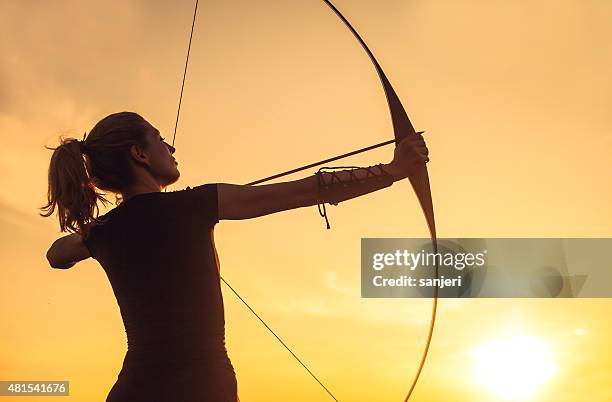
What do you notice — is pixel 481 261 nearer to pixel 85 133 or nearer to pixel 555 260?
pixel 555 260

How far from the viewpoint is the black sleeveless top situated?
1.60 metres

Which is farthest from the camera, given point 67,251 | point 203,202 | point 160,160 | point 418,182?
point 418,182

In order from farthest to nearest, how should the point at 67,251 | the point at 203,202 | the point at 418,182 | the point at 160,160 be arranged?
1. the point at 418,182
2. the point at 67,251
3. the point at 160,160
4. the point at 203,202

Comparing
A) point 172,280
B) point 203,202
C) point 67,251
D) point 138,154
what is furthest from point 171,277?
point 67,251

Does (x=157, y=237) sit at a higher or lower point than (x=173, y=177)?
lower

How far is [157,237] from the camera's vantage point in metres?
1.64

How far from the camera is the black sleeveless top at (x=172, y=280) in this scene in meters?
1.60

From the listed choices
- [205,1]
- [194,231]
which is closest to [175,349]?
[194,231]

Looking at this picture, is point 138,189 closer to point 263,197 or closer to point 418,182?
point 263,197

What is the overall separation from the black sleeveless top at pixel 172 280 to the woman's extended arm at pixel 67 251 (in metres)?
0.23

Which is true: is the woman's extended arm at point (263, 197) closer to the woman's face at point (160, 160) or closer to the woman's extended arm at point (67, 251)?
the woman's face at point (160, 160)

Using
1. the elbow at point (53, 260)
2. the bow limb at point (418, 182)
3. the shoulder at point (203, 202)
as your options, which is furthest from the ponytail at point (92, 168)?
the bow limb at point (418, 182)

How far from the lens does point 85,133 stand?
→ 1.78m

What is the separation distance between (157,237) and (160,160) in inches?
6.9
